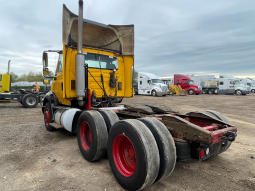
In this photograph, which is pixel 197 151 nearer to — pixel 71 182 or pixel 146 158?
pixel 146 158

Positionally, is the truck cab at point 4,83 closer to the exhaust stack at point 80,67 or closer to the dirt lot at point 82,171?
the dirt lot at point 82,171

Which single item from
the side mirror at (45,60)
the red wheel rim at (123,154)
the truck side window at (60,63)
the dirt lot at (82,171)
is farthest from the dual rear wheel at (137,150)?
the side mirror at (45,60)

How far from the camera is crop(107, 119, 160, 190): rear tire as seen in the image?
246 cm

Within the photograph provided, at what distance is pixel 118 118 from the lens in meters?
3.84

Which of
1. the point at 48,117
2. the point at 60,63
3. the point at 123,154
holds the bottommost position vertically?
the point at 123,154

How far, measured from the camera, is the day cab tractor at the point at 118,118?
261 cm

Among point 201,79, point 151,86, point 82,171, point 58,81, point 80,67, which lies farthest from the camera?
point 201,79

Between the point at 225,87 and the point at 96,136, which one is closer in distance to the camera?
the point at 96,136

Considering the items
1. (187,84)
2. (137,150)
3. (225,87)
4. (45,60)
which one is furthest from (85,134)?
(225,87)

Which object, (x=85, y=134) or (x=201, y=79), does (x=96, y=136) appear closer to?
(x=85, y=134)

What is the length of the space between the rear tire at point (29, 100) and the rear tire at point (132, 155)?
40.8 ft

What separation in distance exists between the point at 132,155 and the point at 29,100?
42.5 feet

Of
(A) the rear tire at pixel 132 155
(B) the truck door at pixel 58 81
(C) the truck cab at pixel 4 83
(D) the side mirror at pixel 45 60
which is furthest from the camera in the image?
(C) the truck cab at pixel 4 83

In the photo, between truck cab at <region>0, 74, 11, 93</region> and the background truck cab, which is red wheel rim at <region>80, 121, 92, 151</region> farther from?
the background truck cab
